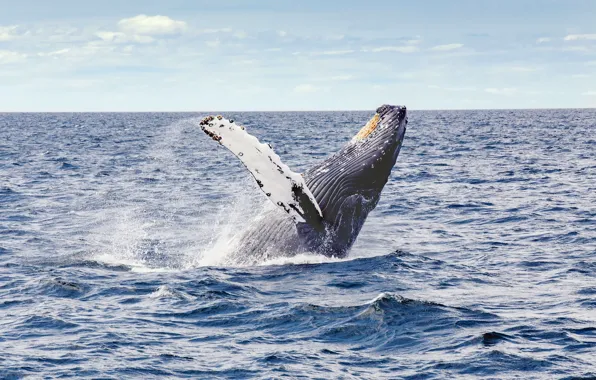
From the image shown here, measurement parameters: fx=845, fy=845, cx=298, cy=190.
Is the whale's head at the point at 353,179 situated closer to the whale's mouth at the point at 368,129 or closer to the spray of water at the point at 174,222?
the whale's mouth at the point at 368,129

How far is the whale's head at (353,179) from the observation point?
11719mm

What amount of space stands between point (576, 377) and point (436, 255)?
6359 mm

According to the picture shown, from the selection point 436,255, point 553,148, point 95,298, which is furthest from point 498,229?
point 553,148

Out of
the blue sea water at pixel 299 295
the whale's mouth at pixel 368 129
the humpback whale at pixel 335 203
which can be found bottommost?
the blue sea water at pixel 299 295

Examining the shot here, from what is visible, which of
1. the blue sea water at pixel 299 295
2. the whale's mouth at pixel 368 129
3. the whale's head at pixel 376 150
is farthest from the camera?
the whale's mouth at pixel 368 129

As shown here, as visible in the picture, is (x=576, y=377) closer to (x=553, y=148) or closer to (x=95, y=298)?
(x=95, y=298)

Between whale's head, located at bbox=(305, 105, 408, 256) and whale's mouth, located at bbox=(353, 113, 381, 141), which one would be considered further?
whale's mouth, located at bbox=(353, 113, 381, 141)

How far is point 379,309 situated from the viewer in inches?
408

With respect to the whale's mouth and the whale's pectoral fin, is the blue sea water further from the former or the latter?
the whale's mouth

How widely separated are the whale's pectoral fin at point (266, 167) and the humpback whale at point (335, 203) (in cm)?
4

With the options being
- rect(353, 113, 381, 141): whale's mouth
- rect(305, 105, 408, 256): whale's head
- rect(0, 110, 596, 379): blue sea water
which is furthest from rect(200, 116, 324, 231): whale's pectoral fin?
rect(353, 113, 381, 141): whale's mouth

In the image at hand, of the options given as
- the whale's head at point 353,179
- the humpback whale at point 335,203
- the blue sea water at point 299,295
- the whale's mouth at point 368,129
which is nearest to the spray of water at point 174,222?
the blue sea water at point 299,295

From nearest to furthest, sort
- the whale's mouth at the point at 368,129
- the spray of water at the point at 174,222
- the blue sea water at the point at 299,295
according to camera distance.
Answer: the blue sea water at the point at 299,295
the whale's mouth at the point at 368,129
the spray of water at the point at 174,222

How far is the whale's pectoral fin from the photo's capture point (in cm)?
971
